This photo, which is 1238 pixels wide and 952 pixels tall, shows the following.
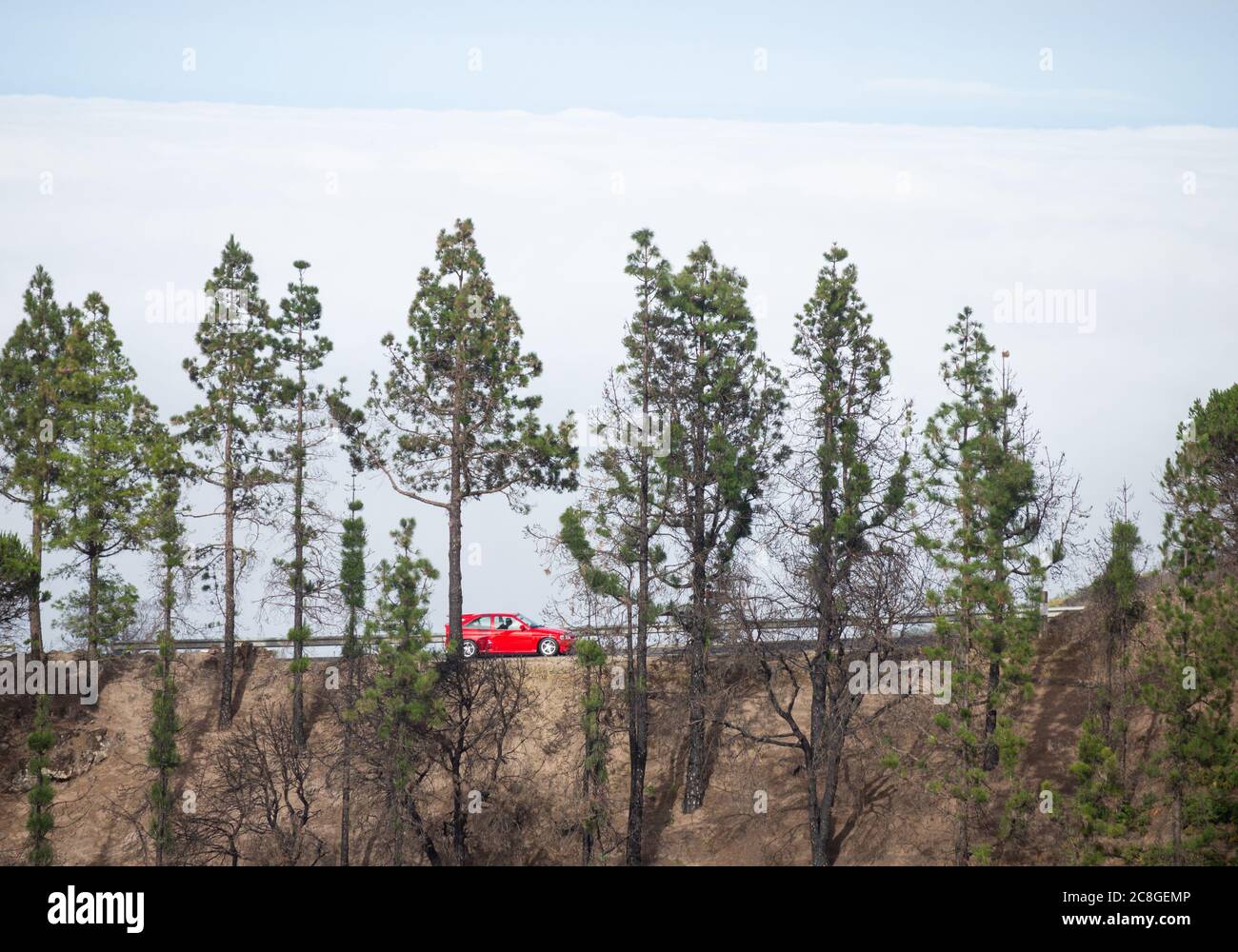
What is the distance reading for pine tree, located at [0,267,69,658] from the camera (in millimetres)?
45062

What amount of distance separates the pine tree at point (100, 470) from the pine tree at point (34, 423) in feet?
1.44

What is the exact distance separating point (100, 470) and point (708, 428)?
19744mm

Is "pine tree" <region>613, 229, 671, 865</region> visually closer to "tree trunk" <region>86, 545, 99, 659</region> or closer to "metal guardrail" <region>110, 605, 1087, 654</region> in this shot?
"metal guardrail" <region>110, 605, 1087, 654</region>

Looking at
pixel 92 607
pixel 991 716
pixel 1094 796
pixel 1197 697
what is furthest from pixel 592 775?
pixel 92 607

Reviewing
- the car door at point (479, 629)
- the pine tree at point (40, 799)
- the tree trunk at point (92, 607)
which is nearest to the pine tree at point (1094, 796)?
the car door at point (479, 629)

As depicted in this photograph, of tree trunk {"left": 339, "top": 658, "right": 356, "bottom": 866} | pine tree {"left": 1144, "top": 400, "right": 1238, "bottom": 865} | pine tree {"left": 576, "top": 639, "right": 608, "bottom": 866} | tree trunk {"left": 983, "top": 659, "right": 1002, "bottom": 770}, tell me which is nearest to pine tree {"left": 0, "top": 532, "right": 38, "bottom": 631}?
tree trunk {"left": 339, "top": 658, "right": 356, "bottom": 866}

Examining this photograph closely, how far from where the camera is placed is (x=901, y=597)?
1417 inches

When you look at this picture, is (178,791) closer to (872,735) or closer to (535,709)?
(535,709)

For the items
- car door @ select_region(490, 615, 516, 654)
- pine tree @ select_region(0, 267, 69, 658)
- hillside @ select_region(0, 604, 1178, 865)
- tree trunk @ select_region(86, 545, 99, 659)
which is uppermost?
pine tree @ select_region(0, 267, 69, 658)

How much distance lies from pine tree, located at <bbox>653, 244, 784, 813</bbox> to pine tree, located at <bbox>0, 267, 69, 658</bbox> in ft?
66.3
